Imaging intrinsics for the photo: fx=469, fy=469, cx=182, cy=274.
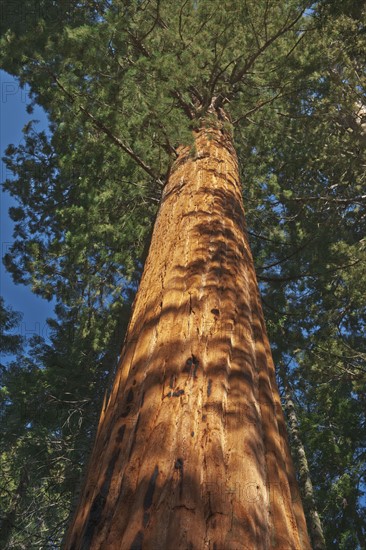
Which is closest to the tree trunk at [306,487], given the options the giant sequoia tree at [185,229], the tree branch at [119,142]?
the giant sequoia tree at [185,229]

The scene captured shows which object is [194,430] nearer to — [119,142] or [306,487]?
[119,142]

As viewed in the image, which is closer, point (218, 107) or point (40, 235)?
point (218, 107)

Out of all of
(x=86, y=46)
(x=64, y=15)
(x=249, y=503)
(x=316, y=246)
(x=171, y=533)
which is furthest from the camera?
(x=316, y=246)

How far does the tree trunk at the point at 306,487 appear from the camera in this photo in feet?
28.1

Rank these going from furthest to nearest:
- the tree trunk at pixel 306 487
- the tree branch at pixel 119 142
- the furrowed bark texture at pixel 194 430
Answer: the tree trunk at pixel 306 487, the tree branch at pixel 119 142, the furrowed bark texture at pixel 194 430

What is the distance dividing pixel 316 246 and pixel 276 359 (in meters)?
2.68

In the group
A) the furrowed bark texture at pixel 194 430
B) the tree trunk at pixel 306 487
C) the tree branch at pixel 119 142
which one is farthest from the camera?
the tree trunk at pixel 306 487

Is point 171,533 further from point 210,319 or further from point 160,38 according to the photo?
point 160,38

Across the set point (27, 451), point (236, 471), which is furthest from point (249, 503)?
point (27, 451)

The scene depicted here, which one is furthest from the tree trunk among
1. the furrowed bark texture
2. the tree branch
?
the furrowed bark texture

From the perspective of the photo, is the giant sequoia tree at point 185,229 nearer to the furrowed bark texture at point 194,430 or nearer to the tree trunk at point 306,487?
the furrowed bark texture at point 194,430

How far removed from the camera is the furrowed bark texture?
1.30m

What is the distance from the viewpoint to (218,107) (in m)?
5.24

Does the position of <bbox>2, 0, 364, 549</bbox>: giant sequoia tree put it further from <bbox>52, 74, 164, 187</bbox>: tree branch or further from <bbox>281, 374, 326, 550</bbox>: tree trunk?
<bbox>281, 374, 326, 550</bbox>: tree trunk
